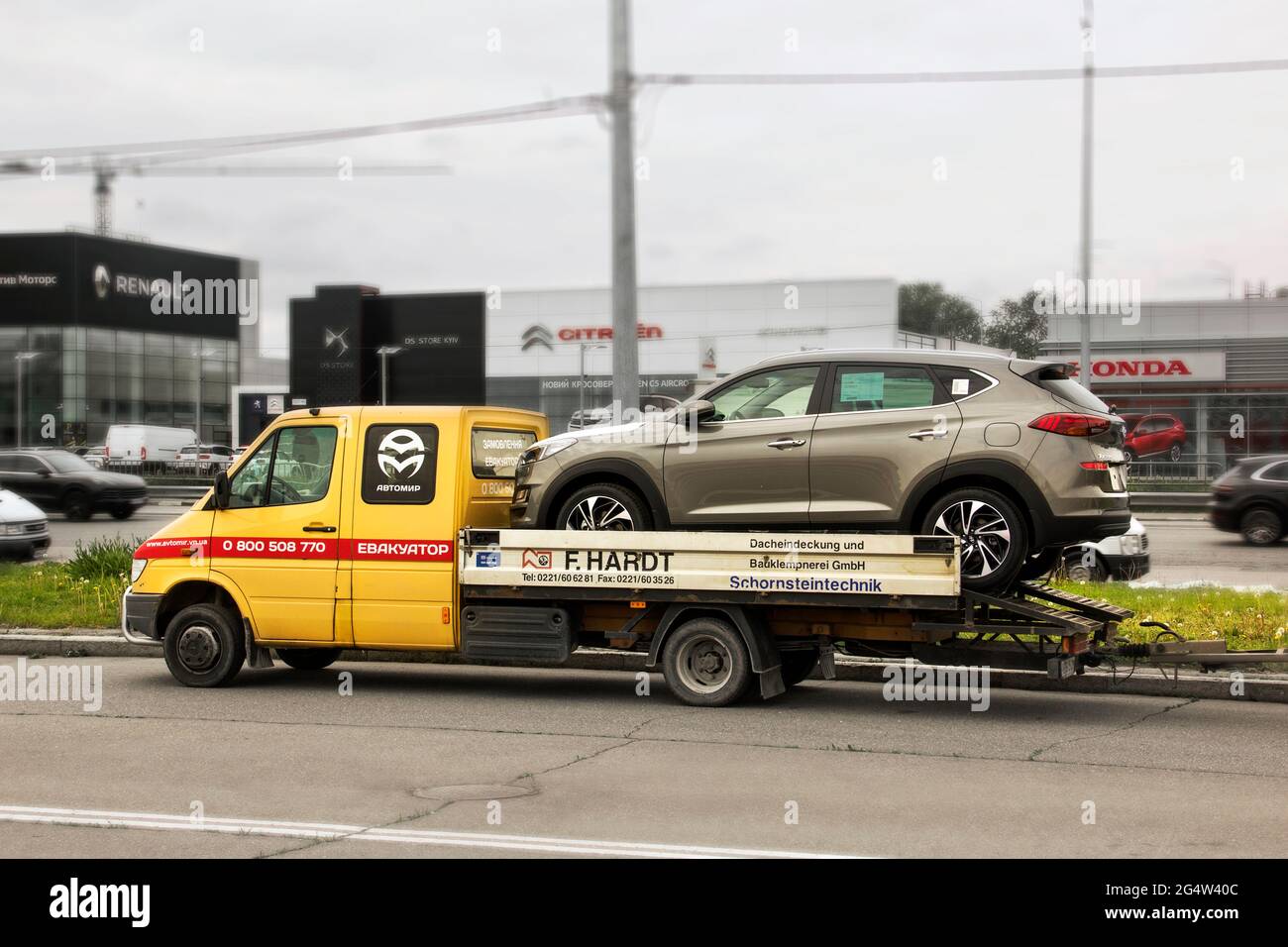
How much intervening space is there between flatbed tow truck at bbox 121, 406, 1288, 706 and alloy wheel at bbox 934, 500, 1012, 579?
19 cm

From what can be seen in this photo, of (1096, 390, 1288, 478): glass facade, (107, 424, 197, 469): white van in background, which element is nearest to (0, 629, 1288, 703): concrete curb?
(1096, 390, 1288, 478): glass facade

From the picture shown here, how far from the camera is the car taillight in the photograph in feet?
30.6

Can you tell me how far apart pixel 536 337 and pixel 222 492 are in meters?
44.1

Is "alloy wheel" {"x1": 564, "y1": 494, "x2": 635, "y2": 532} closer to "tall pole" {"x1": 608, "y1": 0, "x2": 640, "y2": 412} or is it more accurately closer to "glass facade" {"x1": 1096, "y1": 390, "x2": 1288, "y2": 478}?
"tall pole" {"x1": 608, "y1": 0, "x2": 640, "y2": 412}

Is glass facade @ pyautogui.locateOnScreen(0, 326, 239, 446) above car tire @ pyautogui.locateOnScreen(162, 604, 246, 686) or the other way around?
above

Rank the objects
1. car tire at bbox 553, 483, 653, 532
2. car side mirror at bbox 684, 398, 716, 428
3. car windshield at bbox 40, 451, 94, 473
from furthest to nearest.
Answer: car windshield at bbox 40, 451, 94, 473
car tire at bbox 553, 483, 653, 532
car side mirror at bbox 684, 398, 716, 428

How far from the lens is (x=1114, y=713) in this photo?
10.2 meters

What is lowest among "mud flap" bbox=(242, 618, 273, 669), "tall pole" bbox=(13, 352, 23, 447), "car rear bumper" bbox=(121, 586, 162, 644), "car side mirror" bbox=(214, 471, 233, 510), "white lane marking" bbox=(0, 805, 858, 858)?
"white lane marking" bbox=(0, 805, 858, 858)

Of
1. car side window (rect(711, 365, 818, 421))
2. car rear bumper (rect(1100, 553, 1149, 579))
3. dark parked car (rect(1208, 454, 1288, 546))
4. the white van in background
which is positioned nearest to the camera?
car side window (rect(711, 365, 818, 421))

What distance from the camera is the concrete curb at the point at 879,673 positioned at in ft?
35.5

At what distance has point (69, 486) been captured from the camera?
32062 mm

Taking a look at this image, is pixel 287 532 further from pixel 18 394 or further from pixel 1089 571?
pixel 18 394

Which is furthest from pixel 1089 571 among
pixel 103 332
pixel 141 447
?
pixel 103 332
